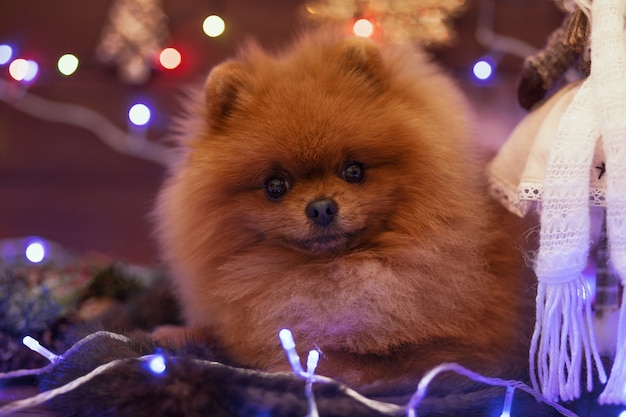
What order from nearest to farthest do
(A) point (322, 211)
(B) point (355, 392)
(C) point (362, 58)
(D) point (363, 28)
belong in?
(B) point (355, 392) < (A) point (322, 211) < (C) point (362, 58) < (D) point (363, 28)

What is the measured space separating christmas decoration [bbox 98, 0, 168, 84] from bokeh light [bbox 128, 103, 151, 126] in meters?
0.15

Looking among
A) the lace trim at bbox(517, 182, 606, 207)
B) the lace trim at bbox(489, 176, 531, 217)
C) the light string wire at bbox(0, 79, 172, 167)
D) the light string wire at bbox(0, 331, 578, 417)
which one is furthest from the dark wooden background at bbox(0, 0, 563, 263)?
the light string wire at bbox(0, 331, 578, 417)

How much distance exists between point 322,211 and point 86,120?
4.46ft

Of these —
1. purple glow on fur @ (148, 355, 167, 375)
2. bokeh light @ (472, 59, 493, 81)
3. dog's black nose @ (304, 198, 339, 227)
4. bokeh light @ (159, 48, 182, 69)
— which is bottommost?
purple glow on fur @ (148, 355, 167, 375)

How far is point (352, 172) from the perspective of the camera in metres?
1.03

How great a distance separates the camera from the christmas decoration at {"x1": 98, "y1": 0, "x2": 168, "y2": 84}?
6.14ft

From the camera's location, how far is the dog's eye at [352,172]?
3.37ft

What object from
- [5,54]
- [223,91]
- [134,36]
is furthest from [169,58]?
[223,91]

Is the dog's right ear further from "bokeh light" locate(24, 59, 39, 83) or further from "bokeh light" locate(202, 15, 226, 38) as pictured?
"bokeh light" locate(24, 59, 39, 83)

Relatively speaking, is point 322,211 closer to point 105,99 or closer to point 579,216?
point 579,216

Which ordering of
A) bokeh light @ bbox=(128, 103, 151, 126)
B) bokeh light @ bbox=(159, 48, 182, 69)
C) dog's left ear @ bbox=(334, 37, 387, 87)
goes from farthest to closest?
bokeh light @ bbox=(159, 48, 182, 69)
bokeh light @ bbox=(128, 103, 151, 126)
dog's left ear @ bbox=(334, 37, 387, 87)

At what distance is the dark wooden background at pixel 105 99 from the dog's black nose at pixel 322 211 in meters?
1.01

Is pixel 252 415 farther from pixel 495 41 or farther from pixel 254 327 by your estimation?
pixel 495 41

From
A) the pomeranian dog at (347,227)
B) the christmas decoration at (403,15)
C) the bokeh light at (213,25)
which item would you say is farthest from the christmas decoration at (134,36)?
the pomeranian dog at (347,227)
